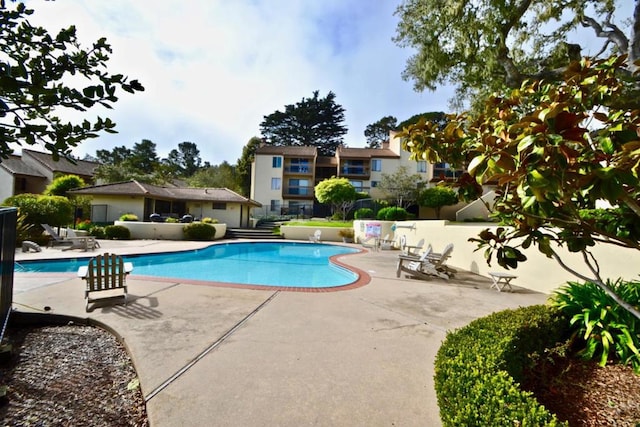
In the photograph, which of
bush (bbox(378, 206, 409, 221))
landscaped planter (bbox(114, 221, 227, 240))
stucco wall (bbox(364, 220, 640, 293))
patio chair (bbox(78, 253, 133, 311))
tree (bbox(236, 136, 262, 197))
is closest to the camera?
patio chair (bbox(78, 253, 133, 311))

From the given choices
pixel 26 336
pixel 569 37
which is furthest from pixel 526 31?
pixel 26 336

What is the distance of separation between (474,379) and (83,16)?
13.5ft

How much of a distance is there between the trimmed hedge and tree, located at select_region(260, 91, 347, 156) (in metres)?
46.7

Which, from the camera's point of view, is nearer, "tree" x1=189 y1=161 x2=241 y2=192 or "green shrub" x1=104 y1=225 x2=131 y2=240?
"green shrub" x1=104 y1=225 x2=131 y2=240

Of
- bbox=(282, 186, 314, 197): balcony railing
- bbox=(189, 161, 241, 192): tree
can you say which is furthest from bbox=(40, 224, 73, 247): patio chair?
bbox=(189, 161, 241, 192): tree

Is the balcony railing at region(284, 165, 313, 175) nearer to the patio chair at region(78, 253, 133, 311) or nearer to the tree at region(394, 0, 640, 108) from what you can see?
the tree at region(394, 0, 640, 108)

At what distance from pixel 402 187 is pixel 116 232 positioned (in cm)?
2503

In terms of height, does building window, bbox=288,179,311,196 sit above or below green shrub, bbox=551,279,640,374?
above

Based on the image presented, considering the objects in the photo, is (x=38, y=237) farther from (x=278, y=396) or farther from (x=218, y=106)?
(x=278, y=396)

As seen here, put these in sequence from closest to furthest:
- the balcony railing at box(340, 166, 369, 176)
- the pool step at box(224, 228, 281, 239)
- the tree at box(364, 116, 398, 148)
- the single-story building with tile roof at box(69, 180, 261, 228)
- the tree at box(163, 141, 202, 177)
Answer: the single-story building with tile roof at box(69, 180, 261, 228)
the pool step at box(224, 228, 281, 239)
the balcony railing at box(340, 166, 369, 176)
the tree at box(364, 116, 398, 148)
the tree at box(163, 141, 202, 177)

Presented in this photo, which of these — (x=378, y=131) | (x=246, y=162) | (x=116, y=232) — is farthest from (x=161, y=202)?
(x=378, y=131)

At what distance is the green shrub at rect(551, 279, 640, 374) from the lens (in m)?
3.14

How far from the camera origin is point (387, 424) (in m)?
2.47

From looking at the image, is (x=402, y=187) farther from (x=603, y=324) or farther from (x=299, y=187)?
(x=603, y=324)
